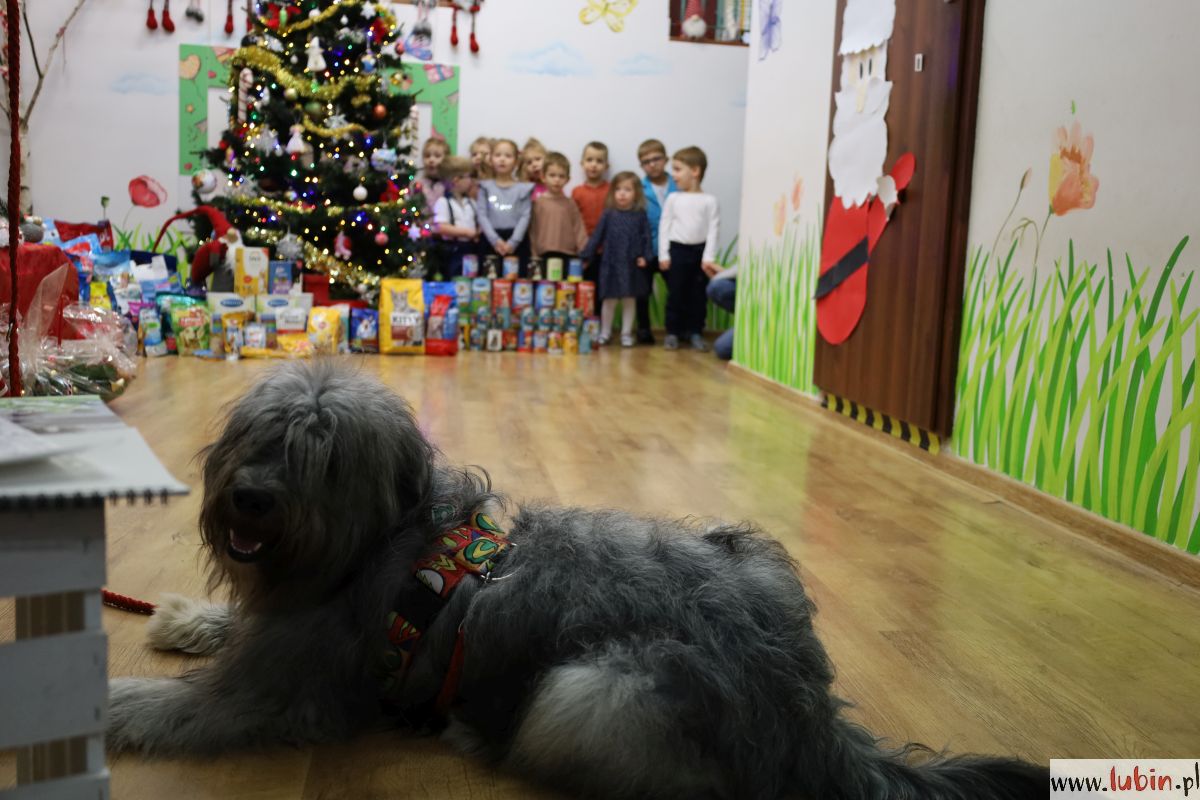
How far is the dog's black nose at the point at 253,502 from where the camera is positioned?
1.37 meters

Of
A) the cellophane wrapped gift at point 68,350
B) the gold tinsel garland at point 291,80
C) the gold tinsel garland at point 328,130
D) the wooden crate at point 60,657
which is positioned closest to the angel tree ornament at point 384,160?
the gold tinsel garland at point 328,130

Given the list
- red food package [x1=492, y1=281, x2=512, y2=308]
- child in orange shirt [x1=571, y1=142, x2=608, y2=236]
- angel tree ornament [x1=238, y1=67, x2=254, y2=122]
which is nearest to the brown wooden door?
red food package [x1=492, y1=281, x2=512, y2=308]

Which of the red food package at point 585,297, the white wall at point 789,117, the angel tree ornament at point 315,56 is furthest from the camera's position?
the red food package at point 585,297

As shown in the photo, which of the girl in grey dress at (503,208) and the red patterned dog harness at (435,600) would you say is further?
the girl in grey dress at (503,208)

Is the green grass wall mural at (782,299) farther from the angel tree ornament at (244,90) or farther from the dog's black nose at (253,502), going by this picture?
the dog's black nose at (253,502)

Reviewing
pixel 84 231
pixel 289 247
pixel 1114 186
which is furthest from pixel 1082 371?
pixel 84 231

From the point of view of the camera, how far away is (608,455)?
149 inches

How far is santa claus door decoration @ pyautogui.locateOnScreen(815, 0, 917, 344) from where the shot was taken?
4238 mm

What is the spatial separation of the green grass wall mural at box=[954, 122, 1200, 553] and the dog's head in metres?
2.05

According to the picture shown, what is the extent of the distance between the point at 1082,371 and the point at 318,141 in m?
5.51

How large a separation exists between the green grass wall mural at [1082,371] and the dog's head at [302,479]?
6.73 ft

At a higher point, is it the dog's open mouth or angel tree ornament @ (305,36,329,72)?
angel tree ornament @ (305,36,329,72)

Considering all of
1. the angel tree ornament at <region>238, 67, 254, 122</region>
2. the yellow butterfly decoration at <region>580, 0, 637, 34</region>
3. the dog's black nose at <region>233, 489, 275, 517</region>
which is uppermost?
the yellow butterfly decoration at <region>580, 0, 637, 34</region>

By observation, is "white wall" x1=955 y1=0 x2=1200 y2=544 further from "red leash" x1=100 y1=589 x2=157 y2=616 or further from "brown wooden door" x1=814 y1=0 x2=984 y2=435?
"red leash" x1=100 y1=589 x2=157 y2=616
